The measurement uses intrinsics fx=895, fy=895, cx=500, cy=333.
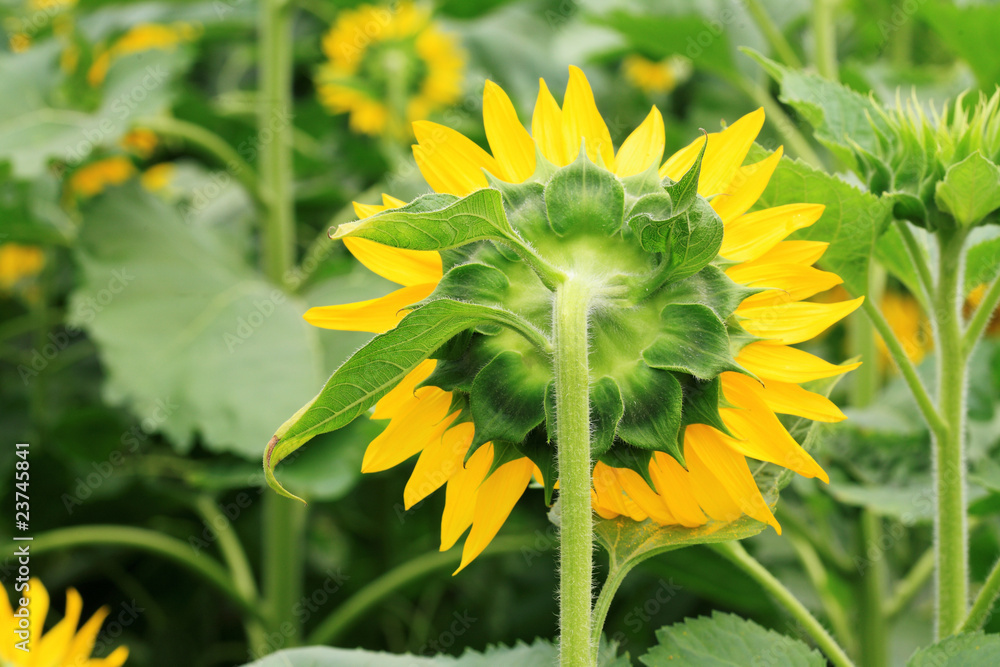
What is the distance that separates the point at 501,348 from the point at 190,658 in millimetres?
1153

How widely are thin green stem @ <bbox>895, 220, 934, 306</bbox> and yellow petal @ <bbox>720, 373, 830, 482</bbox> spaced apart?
0.64 ft

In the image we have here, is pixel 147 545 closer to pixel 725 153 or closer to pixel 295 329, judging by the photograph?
pixel 295 329

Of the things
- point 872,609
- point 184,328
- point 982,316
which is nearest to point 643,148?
point 982,316

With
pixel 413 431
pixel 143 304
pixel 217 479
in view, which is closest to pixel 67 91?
pixel 143 304

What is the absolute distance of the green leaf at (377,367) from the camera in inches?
14.5

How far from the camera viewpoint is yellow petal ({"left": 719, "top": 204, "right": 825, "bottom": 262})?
1.43ft

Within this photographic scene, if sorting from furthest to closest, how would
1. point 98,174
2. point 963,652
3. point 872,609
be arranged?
point 98,174 < point 872,609 < point 963,652

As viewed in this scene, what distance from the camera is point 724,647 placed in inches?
19.7

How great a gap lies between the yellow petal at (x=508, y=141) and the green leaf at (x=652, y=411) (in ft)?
0.44

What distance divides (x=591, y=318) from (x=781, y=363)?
9cm

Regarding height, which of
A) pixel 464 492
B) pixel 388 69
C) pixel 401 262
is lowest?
pixel 464 492

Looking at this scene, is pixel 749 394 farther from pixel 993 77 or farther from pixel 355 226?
pixel 993 77

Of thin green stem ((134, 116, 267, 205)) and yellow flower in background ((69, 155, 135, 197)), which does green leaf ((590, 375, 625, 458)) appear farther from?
yellow flower in background ((69, 155, 135, 197))

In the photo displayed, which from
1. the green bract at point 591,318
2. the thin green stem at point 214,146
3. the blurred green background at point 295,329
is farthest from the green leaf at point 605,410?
the thin green stem at point 214,146
